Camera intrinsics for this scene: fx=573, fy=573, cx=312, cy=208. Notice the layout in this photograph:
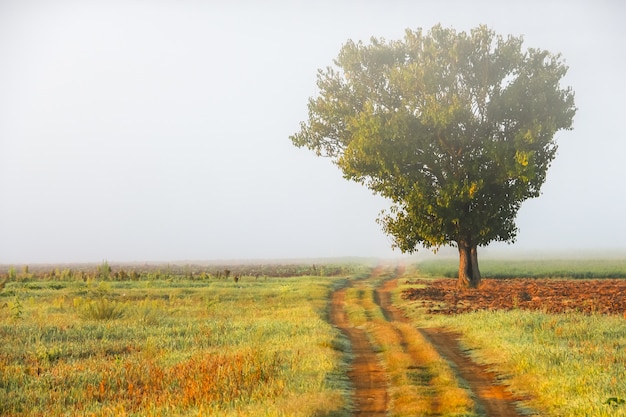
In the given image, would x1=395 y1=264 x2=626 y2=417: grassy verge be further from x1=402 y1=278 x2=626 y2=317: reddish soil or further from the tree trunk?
the tree trunk

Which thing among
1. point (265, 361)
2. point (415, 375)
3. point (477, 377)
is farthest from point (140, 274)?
point (477, 377)

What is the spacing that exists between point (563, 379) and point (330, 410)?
5.93 metres

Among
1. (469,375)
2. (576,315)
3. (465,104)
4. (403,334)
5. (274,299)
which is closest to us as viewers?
(469,375)

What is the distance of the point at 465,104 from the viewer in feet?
135

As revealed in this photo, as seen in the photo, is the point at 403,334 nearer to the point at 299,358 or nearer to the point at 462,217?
the point at 299,358

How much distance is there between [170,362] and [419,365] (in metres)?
7.74

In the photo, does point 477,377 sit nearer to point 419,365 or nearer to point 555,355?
point 419,365

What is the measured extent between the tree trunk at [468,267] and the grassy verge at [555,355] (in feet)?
52.0

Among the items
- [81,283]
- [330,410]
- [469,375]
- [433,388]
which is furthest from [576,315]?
[81,283]

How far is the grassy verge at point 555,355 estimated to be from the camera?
12.7 meters

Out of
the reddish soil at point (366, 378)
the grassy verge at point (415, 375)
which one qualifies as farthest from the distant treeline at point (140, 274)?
the reddish soil at point (366, 378)

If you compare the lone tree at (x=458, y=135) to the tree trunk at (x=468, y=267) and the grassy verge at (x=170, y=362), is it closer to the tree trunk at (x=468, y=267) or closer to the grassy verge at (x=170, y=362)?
the tree trunk at (x=468, y=267)

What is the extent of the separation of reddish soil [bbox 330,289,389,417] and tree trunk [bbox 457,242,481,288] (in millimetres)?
20075

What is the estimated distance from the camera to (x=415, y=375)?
15.6 meters
